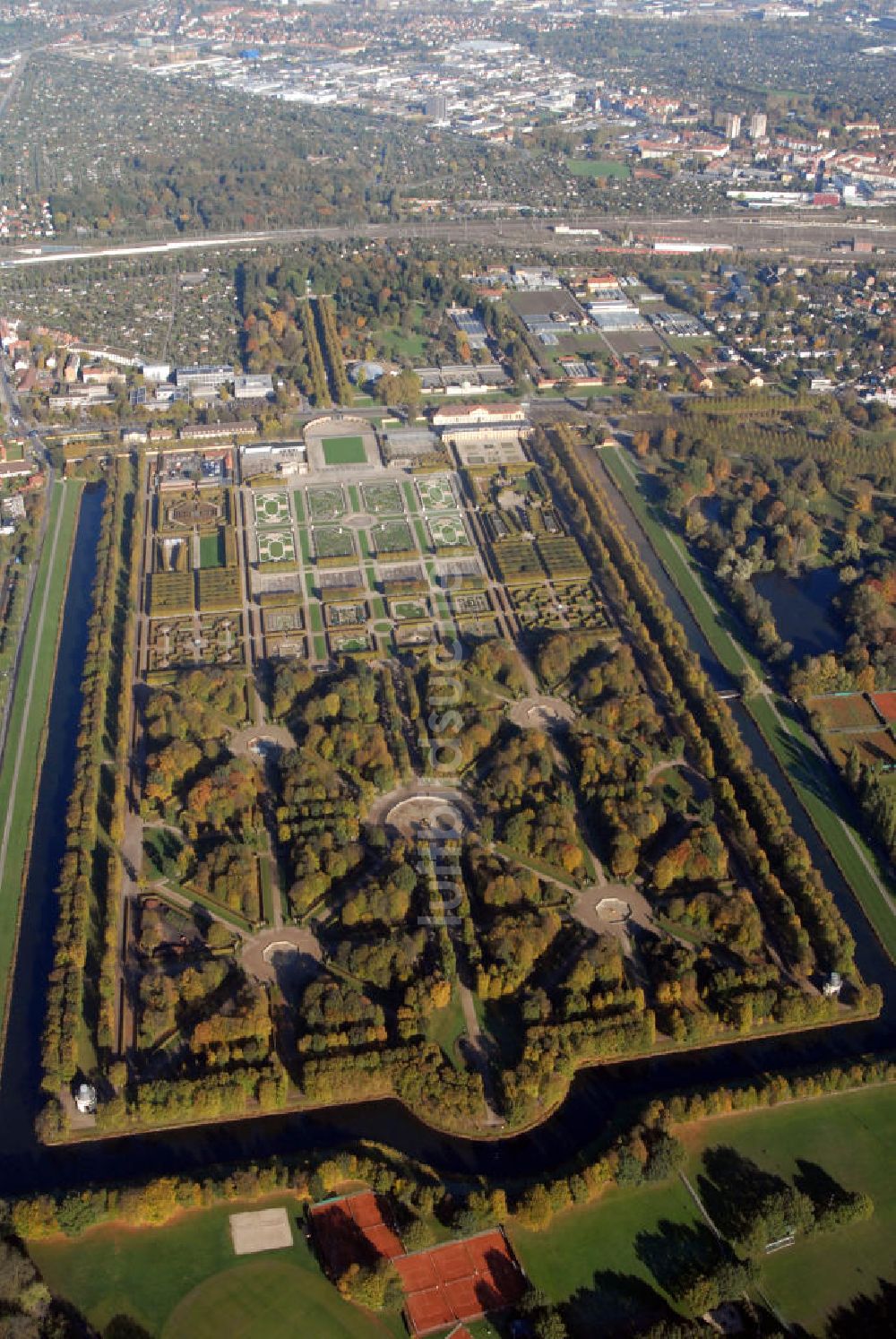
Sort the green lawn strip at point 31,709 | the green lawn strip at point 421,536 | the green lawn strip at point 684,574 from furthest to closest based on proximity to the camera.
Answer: the green lawn strip at point 421,536 → the green lawn strip at point 684,574 → the green lawn strip at point 31,709

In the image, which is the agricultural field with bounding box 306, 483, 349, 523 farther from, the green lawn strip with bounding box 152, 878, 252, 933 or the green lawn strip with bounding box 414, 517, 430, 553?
the green lawn strip with bounding box 152, 878, 252, 933

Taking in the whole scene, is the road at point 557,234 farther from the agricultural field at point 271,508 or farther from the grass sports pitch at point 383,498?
the grass sports pitch at point 383,498

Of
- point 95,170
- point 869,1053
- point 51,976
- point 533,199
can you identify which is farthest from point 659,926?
point 95,170

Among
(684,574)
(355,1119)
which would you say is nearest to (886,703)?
(684,574)

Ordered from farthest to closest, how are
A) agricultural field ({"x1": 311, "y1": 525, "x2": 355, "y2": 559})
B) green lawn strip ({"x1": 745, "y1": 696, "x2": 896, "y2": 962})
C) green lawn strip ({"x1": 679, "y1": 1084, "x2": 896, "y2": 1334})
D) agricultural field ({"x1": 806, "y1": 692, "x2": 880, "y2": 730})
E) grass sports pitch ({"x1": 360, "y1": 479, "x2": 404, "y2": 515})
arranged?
grass sports pitch ({"x1": 360, "y1": 479, "x2": 404, "y2": 515}), agricultural field ({"x1": 311, "y1": 525, "x2": 355, "y2": 559}), agricultural field ({"x1": 806, "y1": 692, "x2": 880, "y2": 730}), green lawn strip ({"x1": 745, "y1": 696, "x2": 896, "y2": 962}), green lawn strip ({"x1": 679, "y1": 1084, "x2": 896, "y2": 1334})

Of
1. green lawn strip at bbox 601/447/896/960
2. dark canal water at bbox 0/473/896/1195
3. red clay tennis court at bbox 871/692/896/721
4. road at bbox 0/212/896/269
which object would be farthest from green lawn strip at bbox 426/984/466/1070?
road at bbox 0/212/896/269

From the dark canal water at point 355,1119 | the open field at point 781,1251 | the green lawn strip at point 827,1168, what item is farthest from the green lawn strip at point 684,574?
the open field at point 781,1251
